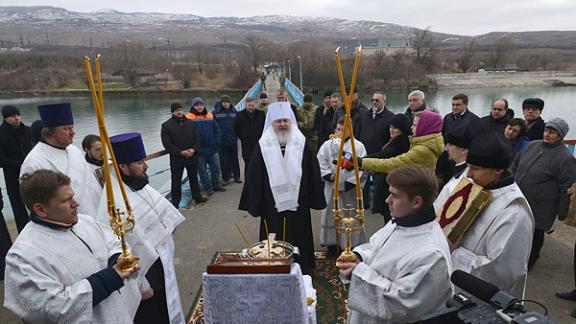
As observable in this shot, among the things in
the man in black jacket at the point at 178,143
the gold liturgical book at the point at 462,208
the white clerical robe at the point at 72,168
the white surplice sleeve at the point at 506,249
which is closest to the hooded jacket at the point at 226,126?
the man in black jacket at the point at 178,143

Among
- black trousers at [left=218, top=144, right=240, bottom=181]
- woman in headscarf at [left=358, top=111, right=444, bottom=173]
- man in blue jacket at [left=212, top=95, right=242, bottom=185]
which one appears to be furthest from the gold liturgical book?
black trousers at [left=218, top=144, right=240, bottom=181]

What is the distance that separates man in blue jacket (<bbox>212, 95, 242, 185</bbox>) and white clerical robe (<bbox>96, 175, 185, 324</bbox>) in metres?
4.42

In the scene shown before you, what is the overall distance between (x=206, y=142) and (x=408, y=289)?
5.54 meters

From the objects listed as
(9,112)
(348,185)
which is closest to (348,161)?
(348,185)

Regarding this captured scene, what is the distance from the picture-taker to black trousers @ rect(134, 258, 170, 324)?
299cm

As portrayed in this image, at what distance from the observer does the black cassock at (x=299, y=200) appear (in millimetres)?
4164

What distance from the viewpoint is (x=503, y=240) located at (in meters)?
2.19

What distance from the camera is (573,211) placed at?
11.9ft

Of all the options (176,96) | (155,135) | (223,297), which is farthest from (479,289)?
(176,96)

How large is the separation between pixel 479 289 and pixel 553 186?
2925mm

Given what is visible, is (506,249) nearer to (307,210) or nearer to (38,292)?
(307,210)

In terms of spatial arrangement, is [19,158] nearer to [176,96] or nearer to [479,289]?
[479,289]

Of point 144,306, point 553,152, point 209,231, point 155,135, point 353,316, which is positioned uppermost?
point 553,152

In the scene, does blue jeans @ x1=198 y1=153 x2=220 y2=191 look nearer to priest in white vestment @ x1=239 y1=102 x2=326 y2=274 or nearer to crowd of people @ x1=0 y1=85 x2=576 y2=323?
crowd of people @ x1=0 y1=85 x2=576 y2=323
